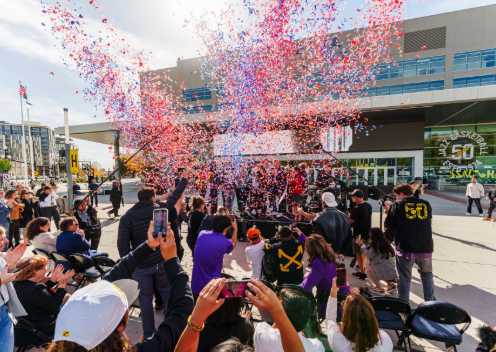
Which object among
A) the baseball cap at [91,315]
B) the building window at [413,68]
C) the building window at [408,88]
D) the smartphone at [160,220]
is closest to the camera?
the baseball cap at [91,315]

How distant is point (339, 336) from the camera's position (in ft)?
6.10

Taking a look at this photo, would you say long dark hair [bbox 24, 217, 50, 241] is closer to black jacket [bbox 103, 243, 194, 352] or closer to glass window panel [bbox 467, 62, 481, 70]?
black jacket [bbox 103, 243, 194, 352]

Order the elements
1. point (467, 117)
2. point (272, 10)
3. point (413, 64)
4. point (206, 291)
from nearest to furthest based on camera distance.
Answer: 1. point (206, 291)
2. point (272, 10)
3. point (467, 117)
4. point (413, 64)

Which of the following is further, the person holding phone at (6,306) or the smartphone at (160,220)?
the person holding phone at (6,306)

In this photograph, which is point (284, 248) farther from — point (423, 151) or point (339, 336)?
point (423, 151)

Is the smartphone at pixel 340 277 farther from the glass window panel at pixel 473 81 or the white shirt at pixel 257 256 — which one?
the glass window panel at pixel 473 81

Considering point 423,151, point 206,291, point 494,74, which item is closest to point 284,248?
point 206,291

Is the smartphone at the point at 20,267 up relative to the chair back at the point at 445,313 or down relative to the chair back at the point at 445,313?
up

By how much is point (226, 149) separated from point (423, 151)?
2207 centimetres

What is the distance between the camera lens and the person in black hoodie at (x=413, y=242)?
3525mm

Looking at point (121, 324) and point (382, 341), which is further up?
point (121, 324)

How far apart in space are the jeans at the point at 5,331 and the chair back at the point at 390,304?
365 centimetres

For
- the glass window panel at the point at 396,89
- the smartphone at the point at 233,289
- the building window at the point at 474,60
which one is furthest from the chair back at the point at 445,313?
the building window at the point at 474,60

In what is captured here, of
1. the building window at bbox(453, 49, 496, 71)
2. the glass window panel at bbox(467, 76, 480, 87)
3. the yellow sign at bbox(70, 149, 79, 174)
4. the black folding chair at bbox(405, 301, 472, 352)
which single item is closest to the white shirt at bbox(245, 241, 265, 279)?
the black folding chair at bbox(405, 301, 472, 352)
